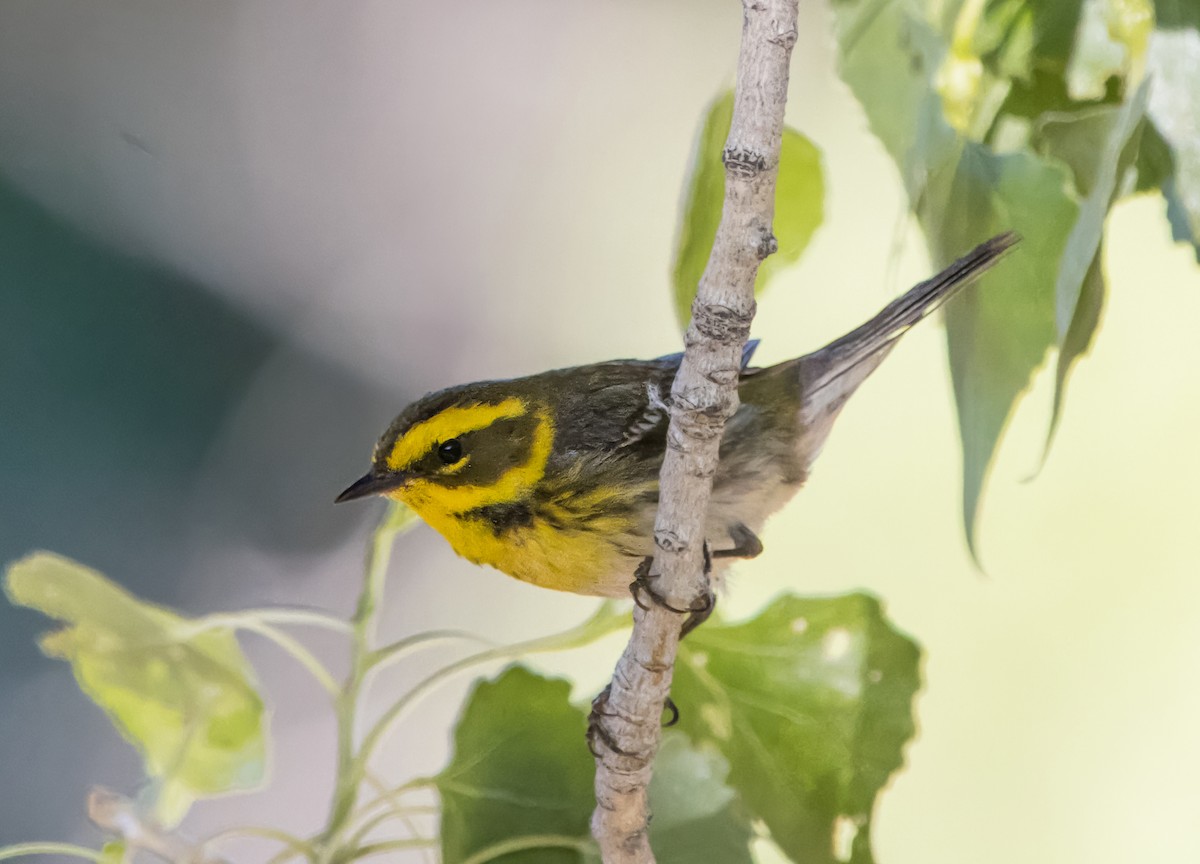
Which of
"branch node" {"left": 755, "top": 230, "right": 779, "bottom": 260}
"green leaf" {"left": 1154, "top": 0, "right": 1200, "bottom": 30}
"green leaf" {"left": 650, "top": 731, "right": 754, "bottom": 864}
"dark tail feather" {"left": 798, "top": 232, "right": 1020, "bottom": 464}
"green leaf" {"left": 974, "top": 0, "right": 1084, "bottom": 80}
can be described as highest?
"green leaf" {"left": 974, "top": 0, "right": 1084, "bottom": 80}

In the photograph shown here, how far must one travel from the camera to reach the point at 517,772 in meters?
0.81

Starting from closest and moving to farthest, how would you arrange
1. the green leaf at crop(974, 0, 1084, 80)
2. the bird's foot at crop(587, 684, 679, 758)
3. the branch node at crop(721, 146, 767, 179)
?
the branch node at crop(721, 146, 767, 179)
the bird's foot at crop(587, 684, 679, 758)
the green leaf at crop(974, 0, 1084, 80)

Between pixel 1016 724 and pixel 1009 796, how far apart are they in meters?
0.06

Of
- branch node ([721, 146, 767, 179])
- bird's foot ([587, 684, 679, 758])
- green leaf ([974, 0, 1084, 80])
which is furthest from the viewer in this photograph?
green leaf ([974, 0, 1084, 80])

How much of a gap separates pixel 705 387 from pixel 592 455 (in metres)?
0.19

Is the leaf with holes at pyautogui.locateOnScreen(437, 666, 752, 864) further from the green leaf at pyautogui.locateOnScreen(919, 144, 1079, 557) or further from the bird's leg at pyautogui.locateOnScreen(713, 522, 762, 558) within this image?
the green leaf at pyautogui.locateOnScreen(919, 144, 1079, 557)

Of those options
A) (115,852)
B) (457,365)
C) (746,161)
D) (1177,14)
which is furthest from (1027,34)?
(115,852)

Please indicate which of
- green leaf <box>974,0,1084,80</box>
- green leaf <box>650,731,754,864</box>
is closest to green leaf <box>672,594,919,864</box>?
green leaf <box>650,731,754,864</box>

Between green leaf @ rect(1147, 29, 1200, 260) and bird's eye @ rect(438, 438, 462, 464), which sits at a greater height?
green leaf @ rect(1147, 29, 1200, 260)

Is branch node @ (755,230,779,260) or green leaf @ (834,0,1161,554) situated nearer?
branch node @ (755,230,779,260)

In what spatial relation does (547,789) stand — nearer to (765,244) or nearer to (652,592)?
(652,592)

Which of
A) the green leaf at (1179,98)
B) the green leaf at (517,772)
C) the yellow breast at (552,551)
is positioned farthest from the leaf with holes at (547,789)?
the green leaf at (1179,98)

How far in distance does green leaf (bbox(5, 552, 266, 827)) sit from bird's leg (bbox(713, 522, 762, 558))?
0.41m

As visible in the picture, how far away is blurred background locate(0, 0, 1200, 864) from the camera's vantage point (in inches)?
30.3
